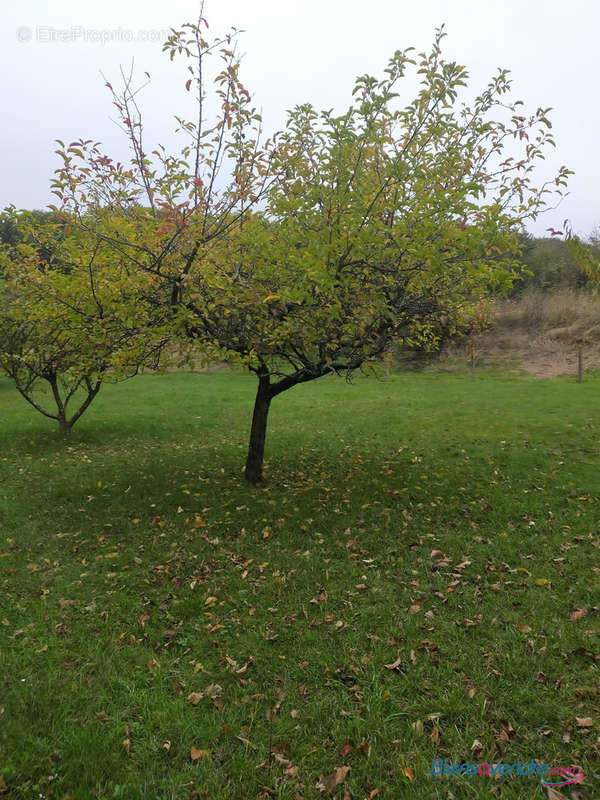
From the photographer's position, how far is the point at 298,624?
5.43 meters

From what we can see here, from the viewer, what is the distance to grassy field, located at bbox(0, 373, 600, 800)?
12.0ft

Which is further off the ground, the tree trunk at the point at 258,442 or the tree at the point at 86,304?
the tree at the point at 86,304

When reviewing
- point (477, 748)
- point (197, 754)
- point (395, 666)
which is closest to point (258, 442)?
point (395, 666)

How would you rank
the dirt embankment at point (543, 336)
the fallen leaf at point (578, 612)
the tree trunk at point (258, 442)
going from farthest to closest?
the dirt embankment at point (543, 336) < the tree trunk at point (258, 442) < the fallen leaf at point (578, 612)

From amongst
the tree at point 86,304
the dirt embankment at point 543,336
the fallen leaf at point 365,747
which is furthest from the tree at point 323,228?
the dirt embankment at point 543,336

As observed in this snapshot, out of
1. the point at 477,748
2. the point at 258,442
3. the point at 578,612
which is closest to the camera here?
the point at 477,748

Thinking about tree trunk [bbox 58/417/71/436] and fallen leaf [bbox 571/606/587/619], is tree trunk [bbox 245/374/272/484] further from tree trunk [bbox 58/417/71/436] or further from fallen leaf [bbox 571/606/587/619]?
tree trunk [bbox 58/417/71/436]

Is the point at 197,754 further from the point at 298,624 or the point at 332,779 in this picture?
the point at 298,624

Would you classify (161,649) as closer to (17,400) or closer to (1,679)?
(1,679)

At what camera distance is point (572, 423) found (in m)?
15.4

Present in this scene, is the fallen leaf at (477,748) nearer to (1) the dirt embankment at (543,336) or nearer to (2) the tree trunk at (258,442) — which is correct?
(2) the tree trunk at (258,442)

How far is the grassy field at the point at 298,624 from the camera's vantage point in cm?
365

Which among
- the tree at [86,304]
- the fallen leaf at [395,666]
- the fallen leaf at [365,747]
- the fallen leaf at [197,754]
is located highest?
the tree at [86,304]

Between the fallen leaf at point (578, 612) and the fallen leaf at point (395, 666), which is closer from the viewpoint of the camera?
the fallen leaf at point (395, 666)
